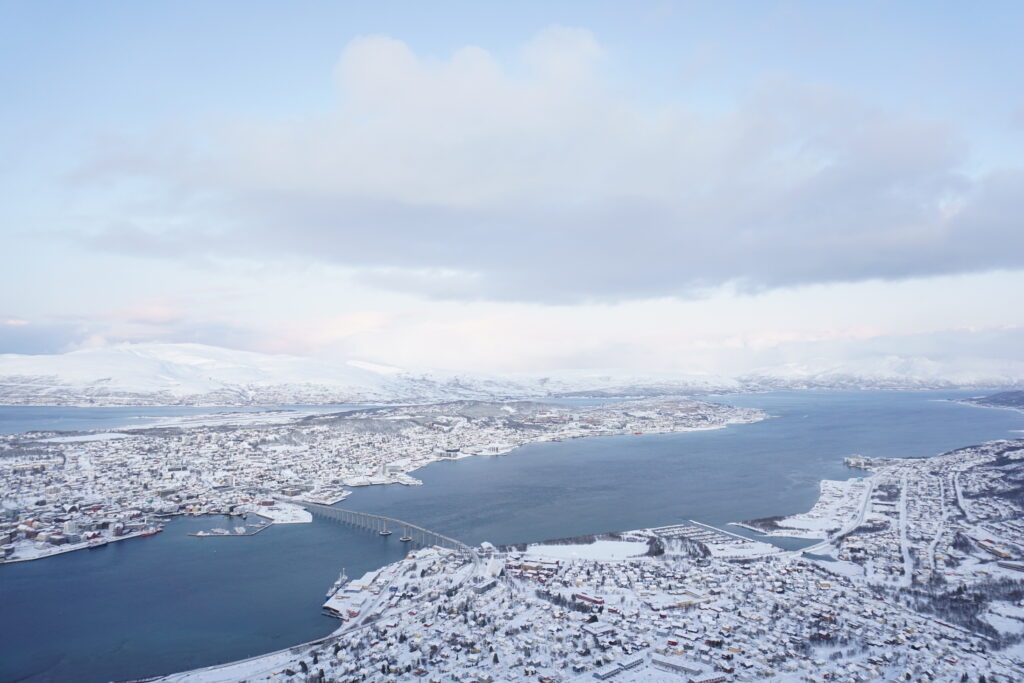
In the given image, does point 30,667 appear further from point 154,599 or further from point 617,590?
point 617,590

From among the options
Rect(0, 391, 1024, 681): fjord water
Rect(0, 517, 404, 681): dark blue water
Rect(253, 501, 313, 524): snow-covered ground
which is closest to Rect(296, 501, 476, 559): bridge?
Rect(253, 501, 313, 524): snow-covered ground

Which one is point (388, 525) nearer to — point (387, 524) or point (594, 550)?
point (387, 524)

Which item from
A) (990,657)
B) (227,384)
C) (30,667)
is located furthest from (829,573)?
(227,384)

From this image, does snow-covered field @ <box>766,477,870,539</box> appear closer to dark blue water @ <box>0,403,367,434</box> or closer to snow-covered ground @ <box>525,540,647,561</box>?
snow-covered ground @ <box>525,540,647,561</box>

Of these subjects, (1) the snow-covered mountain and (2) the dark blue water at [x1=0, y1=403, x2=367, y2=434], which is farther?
(1) the snow-covered mountain

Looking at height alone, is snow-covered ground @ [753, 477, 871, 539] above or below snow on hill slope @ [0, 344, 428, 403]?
below

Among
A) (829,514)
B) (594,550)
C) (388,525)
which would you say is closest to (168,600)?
(388,525)

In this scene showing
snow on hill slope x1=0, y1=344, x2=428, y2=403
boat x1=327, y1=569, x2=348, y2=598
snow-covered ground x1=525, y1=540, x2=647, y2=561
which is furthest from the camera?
snow on hill slope x1=0, y1=344, x2=428, y2=403
